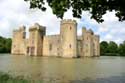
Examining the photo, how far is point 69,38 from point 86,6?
36.7 metres

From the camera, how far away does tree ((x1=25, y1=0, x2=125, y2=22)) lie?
25.6 feet

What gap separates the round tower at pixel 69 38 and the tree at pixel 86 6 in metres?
36.6

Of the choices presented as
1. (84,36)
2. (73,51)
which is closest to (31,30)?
(84,36)

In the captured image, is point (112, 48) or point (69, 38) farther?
point (112, 48)

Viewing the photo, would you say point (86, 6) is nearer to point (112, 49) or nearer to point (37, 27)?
point (37, 27)

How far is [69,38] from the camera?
44750 mm

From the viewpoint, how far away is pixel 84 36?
182 ft

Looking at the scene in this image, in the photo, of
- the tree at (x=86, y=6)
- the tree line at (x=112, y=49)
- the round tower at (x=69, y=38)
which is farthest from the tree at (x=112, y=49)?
the tree at (x=86, y=6)

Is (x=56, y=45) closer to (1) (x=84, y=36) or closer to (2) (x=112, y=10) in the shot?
(1) (x=84, y=36)

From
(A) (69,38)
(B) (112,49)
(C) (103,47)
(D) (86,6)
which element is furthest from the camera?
(C) (103,47)

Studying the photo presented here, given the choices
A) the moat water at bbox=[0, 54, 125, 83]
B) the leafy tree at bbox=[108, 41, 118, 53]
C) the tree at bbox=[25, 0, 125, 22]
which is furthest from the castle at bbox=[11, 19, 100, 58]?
the tree at bbox=[25, 0, 125, 22]

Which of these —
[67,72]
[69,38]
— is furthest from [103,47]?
[67,72]

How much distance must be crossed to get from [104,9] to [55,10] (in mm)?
1589

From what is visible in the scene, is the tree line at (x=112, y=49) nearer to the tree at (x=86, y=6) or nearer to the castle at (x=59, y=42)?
the castle at (x=59, y=42)
